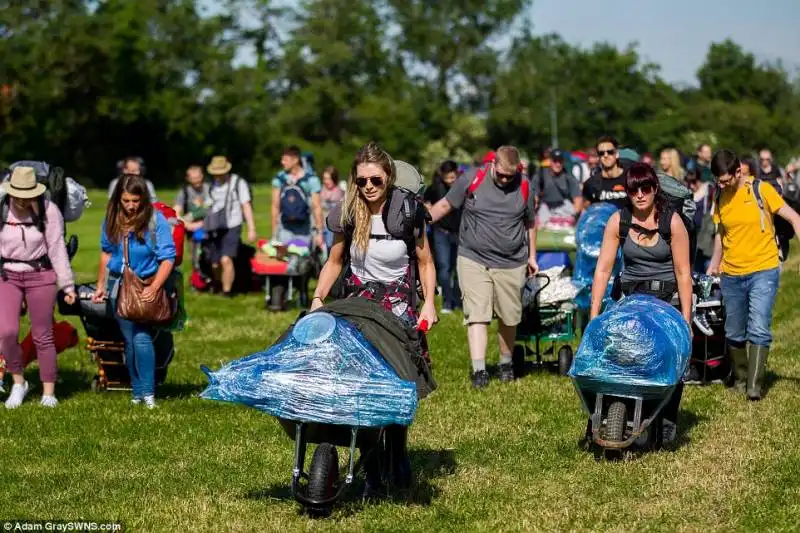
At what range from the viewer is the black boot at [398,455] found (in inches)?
298

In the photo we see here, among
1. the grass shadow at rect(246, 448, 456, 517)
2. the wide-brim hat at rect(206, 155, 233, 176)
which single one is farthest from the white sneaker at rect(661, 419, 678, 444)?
the wide-brim hat at rect(206, 155, 233, 176)

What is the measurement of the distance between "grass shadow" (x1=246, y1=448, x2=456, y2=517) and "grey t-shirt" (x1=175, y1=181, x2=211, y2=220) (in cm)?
1039

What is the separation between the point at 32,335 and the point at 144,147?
6883cm

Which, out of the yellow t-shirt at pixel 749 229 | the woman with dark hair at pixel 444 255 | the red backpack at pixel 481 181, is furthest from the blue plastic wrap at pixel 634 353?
the woman with dark hair at pixel 444 255

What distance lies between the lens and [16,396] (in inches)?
441

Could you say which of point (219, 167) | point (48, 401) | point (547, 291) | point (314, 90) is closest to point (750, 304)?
point (547, 291)

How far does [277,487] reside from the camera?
803cm

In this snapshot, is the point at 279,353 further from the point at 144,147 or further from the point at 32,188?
the point at 144,147

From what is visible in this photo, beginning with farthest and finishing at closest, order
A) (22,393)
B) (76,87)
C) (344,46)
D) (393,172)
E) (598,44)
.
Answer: (598,44) < (344,46) < (76,87) < (22,393) < (393,172)

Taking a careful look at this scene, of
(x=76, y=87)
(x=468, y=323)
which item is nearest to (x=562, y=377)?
(x=468, y=323)

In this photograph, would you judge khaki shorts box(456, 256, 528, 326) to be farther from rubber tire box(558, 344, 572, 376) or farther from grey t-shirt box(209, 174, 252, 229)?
grey t-shirt box(209, 174, 252, 229)

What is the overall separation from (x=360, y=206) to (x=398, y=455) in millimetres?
1428

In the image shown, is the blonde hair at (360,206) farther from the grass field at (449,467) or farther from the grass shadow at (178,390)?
the grass shadow at (178,390)

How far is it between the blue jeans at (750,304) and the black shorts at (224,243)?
358 inches
